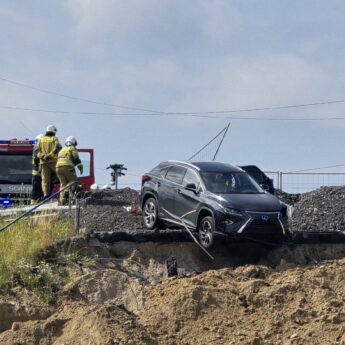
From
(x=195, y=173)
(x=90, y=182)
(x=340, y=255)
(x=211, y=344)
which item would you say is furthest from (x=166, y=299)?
(x=90, y=182)

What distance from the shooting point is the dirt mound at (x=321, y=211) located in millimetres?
23247

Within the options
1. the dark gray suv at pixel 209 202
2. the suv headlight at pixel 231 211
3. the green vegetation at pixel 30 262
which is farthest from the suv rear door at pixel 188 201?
the green vegetation at pixel 30 262

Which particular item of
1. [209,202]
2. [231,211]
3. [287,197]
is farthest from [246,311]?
[287,197]

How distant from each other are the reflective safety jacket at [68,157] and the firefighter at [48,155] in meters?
0.83

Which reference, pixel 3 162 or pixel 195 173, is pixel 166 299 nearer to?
pixel 195 173

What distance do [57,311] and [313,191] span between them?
14827mm

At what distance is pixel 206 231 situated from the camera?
19047mm

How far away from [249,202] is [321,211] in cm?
632

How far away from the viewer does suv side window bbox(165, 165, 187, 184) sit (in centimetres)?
2022

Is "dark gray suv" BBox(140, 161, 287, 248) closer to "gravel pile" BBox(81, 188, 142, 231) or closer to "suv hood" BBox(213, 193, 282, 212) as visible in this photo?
"suv hood" BBox(213, 193, 282, 212)

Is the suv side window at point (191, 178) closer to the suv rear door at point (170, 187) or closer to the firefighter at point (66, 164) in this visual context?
the suv rear door at point (170, 187)

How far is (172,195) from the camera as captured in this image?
65.6 feet

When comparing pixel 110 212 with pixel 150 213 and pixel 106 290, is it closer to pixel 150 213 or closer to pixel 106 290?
pixel 150 213

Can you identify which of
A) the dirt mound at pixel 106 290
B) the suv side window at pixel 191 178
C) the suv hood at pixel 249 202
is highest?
the suv side window at pixel 191 178
